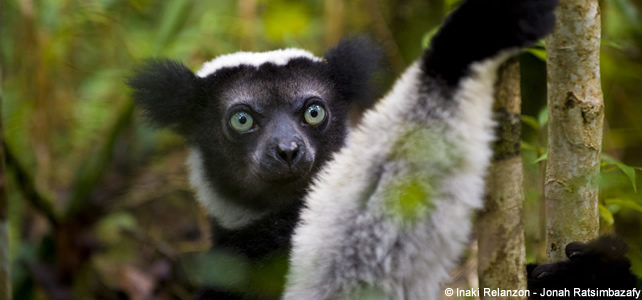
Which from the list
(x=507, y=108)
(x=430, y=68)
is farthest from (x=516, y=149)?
(x=430, y=68)

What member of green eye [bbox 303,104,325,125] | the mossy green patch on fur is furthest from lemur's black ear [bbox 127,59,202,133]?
the mossy green patch on fur

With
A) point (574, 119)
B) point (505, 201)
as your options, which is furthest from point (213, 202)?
point (574, 119)

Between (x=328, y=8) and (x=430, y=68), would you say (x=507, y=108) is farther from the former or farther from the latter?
(x=328, y=8)

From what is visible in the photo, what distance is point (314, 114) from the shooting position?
9.73 feet

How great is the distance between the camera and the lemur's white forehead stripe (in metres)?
3.07

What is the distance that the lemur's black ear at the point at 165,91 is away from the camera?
3.00m

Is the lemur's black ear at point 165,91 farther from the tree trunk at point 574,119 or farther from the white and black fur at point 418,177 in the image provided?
the tree trunk at point 574,119

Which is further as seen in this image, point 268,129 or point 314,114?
point 314,114

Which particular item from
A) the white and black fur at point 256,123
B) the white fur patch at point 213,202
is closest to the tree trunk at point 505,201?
the white and black fur at point 256,123

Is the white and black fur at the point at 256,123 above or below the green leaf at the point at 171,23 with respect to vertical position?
below

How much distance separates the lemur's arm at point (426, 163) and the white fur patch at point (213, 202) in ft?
3.80

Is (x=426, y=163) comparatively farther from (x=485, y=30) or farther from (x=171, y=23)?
(x=171, y=23)

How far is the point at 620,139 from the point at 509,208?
3.36 metres

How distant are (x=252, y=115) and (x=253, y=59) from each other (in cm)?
33
